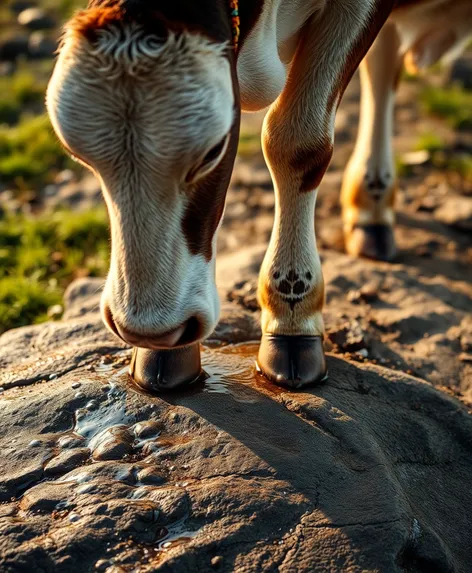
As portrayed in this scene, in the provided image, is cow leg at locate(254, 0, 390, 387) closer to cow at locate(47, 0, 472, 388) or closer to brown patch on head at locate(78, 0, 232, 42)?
cow at locate(47, 0, 472, 388)

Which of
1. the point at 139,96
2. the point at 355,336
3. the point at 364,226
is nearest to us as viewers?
the point at 139,96

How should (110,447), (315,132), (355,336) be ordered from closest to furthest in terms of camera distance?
(110,447) → (315,132) → (355,336)

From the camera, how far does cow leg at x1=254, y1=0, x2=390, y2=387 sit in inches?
128

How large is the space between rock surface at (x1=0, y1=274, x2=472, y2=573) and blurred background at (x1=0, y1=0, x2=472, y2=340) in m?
1.02

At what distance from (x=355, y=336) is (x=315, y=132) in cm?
102

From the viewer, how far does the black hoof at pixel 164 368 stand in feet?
10.1

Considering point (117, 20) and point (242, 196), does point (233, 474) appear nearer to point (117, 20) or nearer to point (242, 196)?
point (117, 20)

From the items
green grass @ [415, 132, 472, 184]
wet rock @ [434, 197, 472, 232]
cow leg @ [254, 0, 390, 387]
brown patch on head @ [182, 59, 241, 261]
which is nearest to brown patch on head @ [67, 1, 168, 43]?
brown patch on head @ [182, 59, 241, 261]

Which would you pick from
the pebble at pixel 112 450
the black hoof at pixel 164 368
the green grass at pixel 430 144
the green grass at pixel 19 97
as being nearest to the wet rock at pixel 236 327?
the black hoof at pixel 164 368

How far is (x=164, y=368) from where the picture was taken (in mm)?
3070

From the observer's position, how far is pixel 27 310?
15.3 ft

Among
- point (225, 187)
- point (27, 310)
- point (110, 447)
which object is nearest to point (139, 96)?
point (225, 187)

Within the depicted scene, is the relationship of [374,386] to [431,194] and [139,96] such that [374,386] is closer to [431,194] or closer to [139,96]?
[139,96]

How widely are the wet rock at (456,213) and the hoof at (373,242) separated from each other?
64 centimetres
